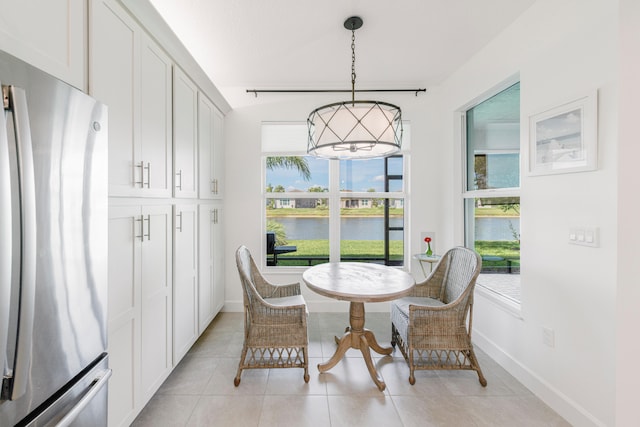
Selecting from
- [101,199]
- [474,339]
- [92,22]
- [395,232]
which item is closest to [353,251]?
[395,232]

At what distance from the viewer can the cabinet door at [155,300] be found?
169 centimetres

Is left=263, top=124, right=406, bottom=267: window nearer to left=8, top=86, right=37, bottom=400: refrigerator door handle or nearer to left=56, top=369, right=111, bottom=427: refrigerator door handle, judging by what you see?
left=56, top=369, right=111, bottom=427: refrigerator door handle

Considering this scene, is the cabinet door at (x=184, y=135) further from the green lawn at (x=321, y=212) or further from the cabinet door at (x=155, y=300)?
the green lawn at (x=321, y=212)

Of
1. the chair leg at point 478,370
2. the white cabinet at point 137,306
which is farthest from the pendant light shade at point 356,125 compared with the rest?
the chair leg at point 478,370

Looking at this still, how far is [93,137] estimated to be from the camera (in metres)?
1.11

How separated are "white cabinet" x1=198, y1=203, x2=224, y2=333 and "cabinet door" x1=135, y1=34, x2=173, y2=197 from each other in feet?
2.45

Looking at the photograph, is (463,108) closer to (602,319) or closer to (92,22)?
(602,319)

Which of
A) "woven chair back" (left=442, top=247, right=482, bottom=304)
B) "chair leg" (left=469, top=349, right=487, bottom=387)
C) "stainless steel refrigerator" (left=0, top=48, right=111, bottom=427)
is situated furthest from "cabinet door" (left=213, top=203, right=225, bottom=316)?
"chair leg" (left=469, top=349, right=487, bottom=387)

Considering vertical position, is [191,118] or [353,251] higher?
[191,118]

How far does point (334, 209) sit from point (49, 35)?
2.82 meters

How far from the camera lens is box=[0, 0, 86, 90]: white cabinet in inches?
36.6

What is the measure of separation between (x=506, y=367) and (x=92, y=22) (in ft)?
11.3

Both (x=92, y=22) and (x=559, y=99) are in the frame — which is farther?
(x=559, y=99)

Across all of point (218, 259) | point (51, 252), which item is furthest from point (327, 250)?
point (51, 252)
